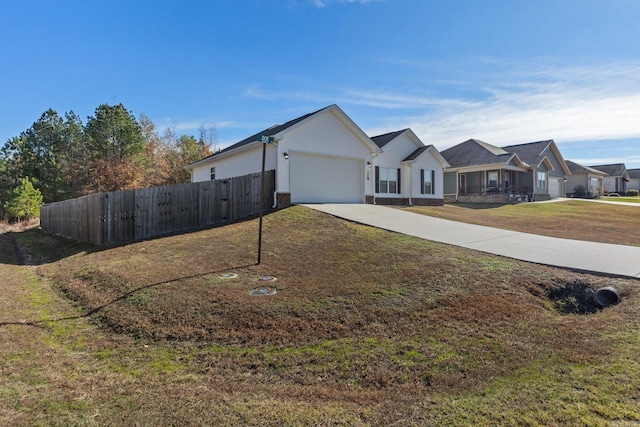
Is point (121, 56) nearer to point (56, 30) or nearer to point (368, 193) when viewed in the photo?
point (56, 30)

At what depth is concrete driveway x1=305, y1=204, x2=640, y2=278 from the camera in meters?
7.02

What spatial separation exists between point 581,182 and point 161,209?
44.2 m

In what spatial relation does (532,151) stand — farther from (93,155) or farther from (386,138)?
(93,155)

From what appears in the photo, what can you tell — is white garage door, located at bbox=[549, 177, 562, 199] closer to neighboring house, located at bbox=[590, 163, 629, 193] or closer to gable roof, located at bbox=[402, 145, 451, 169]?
gable roof, located at bbox=[402, 145, 451, 169]

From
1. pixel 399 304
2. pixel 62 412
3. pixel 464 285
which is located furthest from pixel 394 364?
pixel 62 412

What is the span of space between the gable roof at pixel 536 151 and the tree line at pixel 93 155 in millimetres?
30263

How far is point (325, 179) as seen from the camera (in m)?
17.0

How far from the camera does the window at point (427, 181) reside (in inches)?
908

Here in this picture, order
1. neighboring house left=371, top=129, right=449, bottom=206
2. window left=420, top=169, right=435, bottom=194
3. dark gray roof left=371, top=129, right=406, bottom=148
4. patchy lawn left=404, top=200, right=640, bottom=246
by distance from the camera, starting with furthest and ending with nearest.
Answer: window left=420, top=169, right=435, bottom=194, dark gray roof left=371, top=129, right=406, bottom=148, neighboring house left=371, top=129, right=449, bottom=206, patchy lawn left=404, top=200, right=640, bottom=246

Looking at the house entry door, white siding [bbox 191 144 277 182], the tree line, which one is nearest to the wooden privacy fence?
white siding [bbox 191 144 277 182]

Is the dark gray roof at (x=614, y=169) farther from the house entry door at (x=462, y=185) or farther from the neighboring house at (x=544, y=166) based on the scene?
the house entry door at (x=462, y=185)

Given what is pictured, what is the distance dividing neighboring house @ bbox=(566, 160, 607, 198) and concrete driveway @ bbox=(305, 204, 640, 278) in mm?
34531

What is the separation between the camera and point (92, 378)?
3582mm

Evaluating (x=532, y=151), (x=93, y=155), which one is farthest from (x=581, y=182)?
(x=93, y=155)
